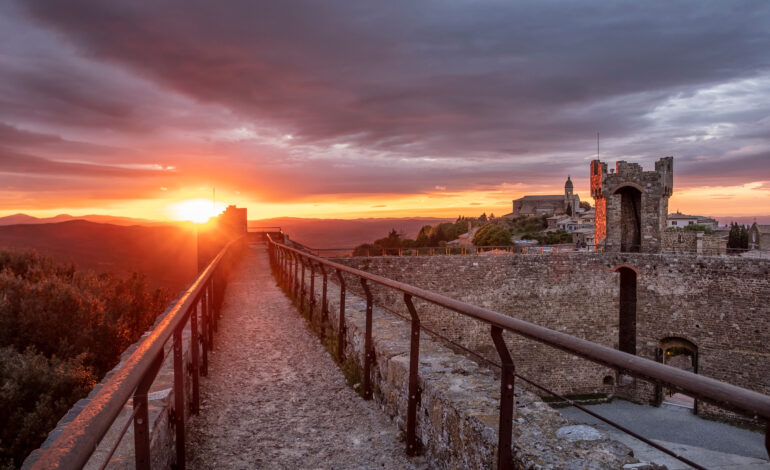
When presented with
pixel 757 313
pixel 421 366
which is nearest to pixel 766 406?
pixel 421 366

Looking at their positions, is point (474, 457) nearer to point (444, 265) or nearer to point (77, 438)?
point (77, 438)

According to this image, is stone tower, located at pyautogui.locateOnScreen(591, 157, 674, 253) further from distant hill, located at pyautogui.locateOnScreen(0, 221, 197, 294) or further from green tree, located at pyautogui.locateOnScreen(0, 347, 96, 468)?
distant hill, located at pyautogui.locateOnScreen(0, 221, 197, 294)

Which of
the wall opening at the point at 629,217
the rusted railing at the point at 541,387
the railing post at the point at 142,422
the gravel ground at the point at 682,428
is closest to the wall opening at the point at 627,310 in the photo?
the gravel ground at the point at 682,428

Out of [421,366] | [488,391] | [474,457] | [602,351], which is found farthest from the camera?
[421,366]

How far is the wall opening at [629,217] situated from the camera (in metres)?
25.0

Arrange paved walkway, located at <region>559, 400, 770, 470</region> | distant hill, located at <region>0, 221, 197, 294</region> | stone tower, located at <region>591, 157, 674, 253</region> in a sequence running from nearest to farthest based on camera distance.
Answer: paved walkway, located at <region>559, 400, 770, 470</region> < stone tower, located at <region>591, 157, 674, 253</region> < distant hill, located at <region>0, 221, 197, 294</region>

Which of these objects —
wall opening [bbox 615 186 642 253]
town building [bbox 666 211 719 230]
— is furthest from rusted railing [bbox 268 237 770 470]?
town building [bbox 666 211 719 230]

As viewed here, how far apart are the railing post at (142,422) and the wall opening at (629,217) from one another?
26.1m

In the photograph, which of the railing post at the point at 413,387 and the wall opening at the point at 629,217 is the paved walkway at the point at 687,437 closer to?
the wall opening at the point at 629,217

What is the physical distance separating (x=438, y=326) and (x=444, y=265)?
2555mm

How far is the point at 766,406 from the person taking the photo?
108cm

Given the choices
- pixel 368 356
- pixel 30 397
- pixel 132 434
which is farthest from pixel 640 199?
pixel 132 434

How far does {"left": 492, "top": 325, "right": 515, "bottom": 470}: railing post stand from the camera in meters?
2.23

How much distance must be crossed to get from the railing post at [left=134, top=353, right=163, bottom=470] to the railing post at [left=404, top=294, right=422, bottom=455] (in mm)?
1711
